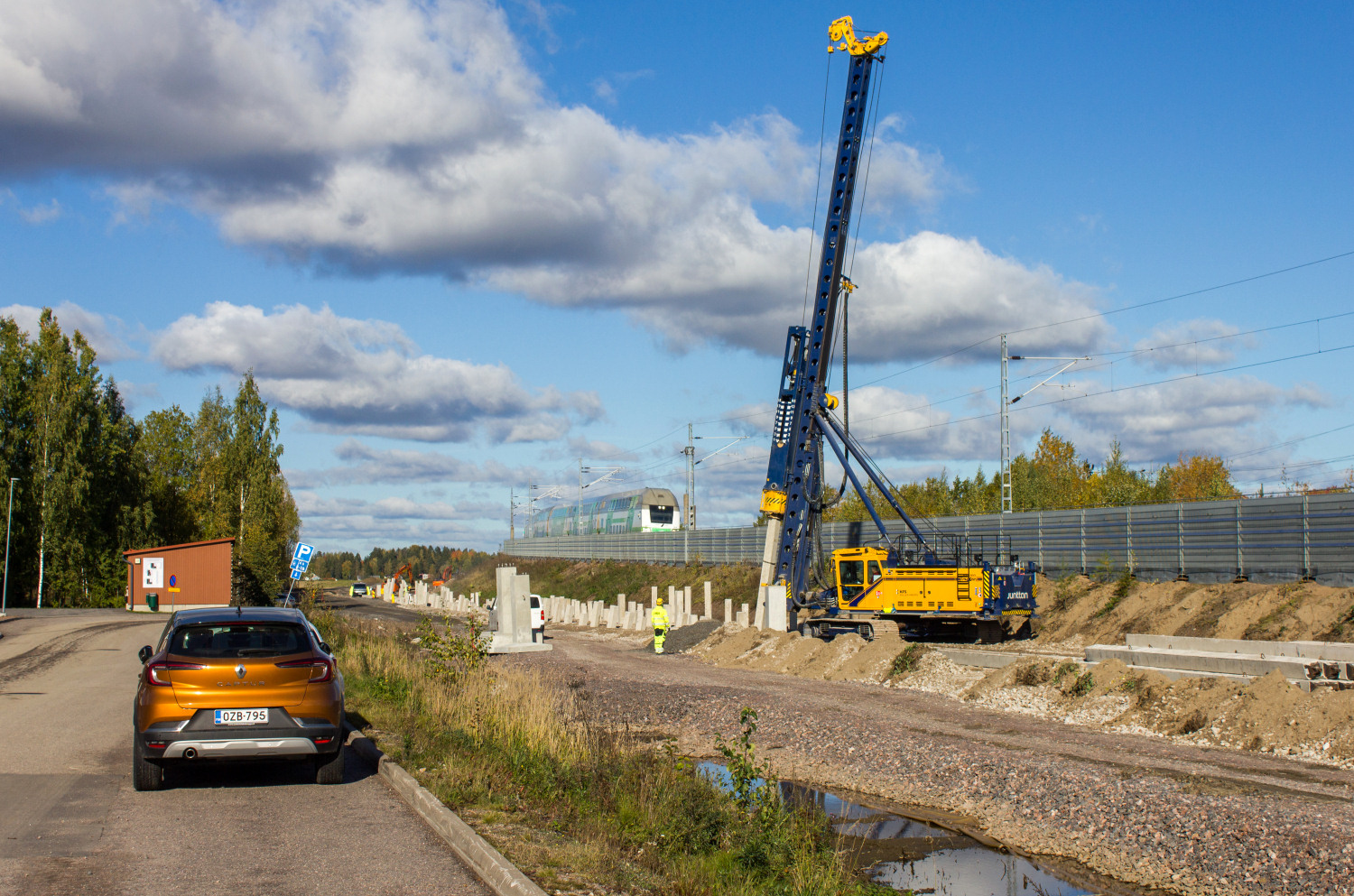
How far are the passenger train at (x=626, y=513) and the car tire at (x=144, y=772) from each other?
5410 centimetres

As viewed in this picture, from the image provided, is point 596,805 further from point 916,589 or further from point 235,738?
point 916,589

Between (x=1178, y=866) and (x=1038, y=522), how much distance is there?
25.3 metres

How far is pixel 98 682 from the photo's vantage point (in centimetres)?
1734

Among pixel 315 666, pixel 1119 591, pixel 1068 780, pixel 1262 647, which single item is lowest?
pixel 1068 780

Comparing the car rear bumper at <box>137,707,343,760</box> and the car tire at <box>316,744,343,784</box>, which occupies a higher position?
the car rear bumper at <box>137,707,343,760</box>

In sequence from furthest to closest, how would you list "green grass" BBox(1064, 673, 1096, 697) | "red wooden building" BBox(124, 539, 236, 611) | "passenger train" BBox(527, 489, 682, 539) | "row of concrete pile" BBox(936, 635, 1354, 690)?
"passenger train" BBox(527, 489, 682, 539) → "red wooden building" BBox(124, 539, 236, 611) → "green grass" BBox(1064, 673, 1096, 697) → "row of concrete pile" BBox(936, 635, 1354, 690)

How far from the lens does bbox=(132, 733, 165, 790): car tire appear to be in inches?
340

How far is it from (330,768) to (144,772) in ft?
4.78

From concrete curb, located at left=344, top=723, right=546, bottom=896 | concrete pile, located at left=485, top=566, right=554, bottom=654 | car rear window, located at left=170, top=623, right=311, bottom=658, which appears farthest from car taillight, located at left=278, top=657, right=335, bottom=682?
concrete pile, located at left=485, top=566, right=554, bottom=654

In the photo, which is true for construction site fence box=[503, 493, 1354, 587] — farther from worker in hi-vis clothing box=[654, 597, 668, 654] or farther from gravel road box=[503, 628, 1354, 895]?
gravel road box=[503, 628, 1354, 895]

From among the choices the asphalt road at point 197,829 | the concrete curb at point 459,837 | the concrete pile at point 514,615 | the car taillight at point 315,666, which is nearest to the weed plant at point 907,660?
the concrete pile at point 514,615

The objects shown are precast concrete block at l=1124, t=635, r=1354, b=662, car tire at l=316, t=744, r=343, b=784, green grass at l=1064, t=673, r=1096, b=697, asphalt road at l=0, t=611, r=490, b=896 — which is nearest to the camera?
asphalt road at l=0, t=611, r=490, b=896

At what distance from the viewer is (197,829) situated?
7.61 m

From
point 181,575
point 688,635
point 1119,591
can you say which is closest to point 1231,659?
point 1119,591
